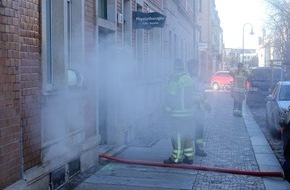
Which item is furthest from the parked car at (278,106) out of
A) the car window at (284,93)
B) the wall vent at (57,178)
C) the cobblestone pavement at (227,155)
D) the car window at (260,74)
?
the car window at (260,74)

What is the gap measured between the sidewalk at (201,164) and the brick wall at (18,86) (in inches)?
59.0

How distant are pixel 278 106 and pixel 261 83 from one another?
9.19 m

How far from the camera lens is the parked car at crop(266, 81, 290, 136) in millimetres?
10781

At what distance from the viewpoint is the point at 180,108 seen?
292 inches

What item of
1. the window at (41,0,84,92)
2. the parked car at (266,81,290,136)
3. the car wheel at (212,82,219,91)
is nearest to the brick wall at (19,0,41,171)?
the window at (41,0,84,92)

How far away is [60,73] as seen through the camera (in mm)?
5824

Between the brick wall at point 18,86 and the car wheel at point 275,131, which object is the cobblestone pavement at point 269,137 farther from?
the brick wall at point 18,86

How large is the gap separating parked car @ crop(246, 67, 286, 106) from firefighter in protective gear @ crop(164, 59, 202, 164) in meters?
A: 12.8

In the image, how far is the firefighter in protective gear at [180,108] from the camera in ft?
24.3

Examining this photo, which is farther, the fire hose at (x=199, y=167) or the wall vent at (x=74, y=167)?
the fire hose at (x=199, y=167)

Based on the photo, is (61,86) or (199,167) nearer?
(61,86)

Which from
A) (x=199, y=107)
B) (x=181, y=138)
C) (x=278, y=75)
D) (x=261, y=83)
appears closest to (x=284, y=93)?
(x=199, y=107)

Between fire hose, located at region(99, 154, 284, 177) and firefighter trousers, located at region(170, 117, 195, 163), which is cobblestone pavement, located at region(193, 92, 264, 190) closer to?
fire hose, located at region(99, 154, 284, 177)

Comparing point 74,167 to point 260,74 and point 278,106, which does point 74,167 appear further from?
point 260,74
